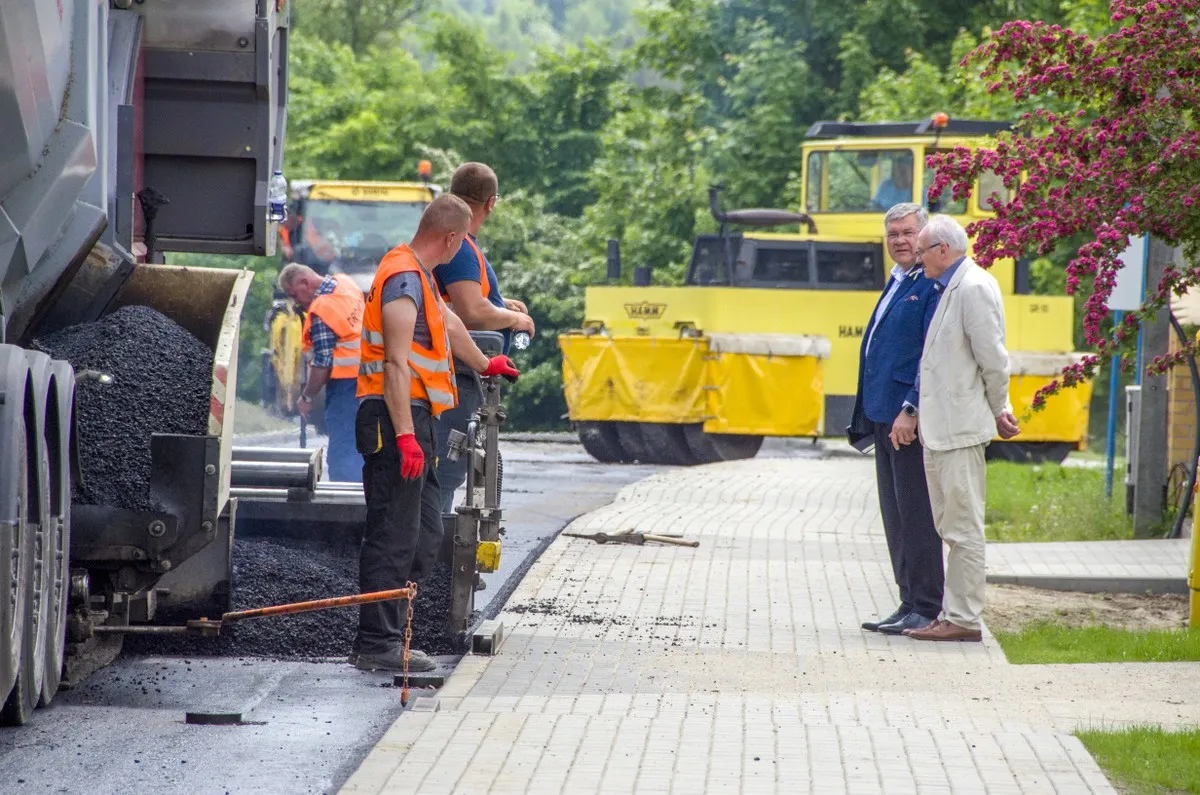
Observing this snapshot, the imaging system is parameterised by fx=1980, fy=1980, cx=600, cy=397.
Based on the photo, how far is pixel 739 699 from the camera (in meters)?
6.74

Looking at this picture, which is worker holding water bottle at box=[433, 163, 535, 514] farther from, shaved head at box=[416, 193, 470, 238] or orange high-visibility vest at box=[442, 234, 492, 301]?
shaved head at box=[416, 193, 470, 238]

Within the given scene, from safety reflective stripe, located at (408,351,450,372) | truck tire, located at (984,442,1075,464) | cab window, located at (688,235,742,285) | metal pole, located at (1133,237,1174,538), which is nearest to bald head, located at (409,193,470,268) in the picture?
safety reflective stripe, located at (408,351,450,372)

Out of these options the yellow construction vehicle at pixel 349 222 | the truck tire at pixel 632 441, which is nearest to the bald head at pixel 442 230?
the truck tire at pixel 632 441

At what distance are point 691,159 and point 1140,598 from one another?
25.0 m

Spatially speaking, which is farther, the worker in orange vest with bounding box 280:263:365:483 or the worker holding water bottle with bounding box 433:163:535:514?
the worker in orange vest with bounding box 280:263:365:483

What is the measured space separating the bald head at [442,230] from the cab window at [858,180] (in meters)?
15.7

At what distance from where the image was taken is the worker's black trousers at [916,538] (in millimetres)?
8695

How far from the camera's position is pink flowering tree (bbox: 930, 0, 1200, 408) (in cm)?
874

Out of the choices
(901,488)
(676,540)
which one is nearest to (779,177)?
(676,540)

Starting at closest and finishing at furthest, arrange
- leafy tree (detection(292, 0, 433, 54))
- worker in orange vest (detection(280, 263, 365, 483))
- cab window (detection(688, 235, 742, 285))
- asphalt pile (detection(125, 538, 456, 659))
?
asphalt pile (detection(125, 538, 456, 659)) < worker in orange vest (detection(280, 263, 365, 483)) < cab window (detection(688, 235, 742, 285)) < leafy tree (detection(292, 0, 433, 54))

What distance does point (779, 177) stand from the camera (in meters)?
33.0

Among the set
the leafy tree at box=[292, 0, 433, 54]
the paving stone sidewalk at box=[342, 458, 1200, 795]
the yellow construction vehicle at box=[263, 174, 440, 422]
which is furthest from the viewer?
the leafy tree at box=[292, 0, 433, 54]

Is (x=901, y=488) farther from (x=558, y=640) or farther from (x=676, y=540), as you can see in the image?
(x=676, y=540)

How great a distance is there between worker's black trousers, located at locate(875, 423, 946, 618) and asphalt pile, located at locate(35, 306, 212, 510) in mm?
3316
